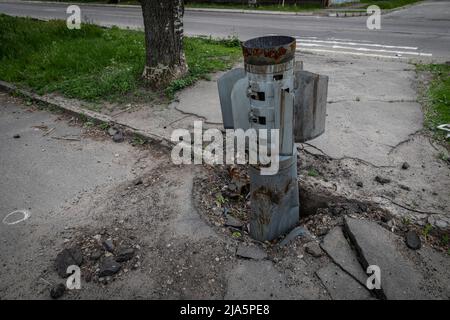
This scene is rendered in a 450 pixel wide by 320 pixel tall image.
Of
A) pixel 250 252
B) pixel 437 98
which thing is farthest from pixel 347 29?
pixel 250 252

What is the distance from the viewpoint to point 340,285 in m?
2.45

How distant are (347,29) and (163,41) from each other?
8.78 metres

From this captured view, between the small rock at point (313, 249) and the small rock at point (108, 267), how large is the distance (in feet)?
4.93

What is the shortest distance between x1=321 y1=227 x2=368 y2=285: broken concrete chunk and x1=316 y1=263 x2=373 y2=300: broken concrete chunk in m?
0.05

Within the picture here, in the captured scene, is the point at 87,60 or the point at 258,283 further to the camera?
the point at 87,60

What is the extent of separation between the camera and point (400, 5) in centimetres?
1788

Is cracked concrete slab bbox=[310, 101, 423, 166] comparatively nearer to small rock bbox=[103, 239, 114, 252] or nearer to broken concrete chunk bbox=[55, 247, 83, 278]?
small rock bbox=[103, 239, 114, 252]

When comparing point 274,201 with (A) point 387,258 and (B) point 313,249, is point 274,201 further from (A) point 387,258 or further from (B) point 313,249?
(A) point 387,258

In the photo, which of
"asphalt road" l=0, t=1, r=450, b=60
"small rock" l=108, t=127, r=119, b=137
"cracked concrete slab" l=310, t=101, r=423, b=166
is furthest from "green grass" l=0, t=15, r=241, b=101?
"cracked concrete slab" l=310, t=101, r=423, b=166

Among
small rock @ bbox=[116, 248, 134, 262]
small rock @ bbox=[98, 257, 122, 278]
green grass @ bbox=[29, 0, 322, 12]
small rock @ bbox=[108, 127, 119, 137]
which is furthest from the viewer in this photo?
green grass @ bbox=[29, 0, 322, 12]

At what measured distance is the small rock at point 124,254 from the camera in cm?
273

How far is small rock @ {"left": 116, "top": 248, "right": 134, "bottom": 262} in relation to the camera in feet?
8.96
